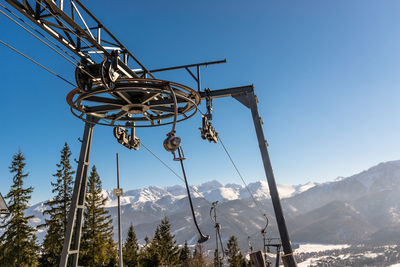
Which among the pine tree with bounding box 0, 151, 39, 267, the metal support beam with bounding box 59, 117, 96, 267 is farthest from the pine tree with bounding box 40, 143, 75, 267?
the metal support beam with bounding box 59, 117, 96, 267

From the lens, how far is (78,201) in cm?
999

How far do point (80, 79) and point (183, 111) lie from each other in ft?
7.20

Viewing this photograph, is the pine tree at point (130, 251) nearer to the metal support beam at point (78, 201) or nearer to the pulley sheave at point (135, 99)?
the metal support beam at point (78, 201)

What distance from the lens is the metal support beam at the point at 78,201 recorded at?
957 centimetres

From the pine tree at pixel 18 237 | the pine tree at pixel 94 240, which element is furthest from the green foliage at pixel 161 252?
the pine tree at pixel 18 237

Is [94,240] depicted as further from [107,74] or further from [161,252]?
[107,74]

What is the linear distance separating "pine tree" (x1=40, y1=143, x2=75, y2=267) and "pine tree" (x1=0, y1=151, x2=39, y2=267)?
1.61 metres

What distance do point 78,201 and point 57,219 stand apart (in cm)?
2604

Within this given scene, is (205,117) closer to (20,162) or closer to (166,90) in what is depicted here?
(166,90)

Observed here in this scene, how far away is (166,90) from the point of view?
4875mm

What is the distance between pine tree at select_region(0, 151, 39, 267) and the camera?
2827 centimetres

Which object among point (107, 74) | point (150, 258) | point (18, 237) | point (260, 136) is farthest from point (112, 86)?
point (150, 258)

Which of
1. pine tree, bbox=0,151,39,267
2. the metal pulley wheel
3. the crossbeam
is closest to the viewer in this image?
the metal pulley wheel

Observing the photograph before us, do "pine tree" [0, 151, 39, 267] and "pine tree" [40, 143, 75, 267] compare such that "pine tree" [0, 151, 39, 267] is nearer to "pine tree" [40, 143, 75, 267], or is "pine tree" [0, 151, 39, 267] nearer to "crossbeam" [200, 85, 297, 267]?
"pine tree" [40, 143, 75, 267]
